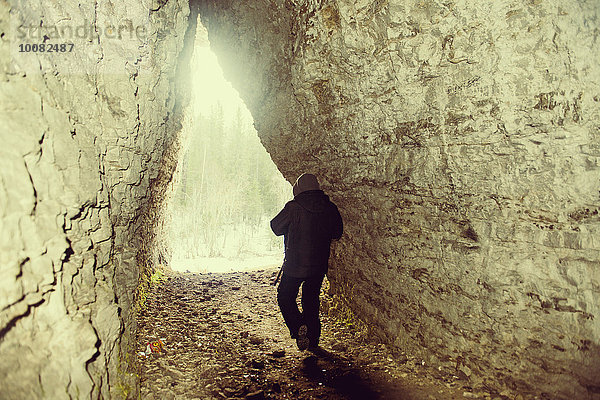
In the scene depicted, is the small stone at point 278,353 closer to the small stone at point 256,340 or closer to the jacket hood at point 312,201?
the small stone at point 256,340

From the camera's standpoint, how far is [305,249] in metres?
3.67

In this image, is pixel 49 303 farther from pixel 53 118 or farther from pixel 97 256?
pixel 53 118

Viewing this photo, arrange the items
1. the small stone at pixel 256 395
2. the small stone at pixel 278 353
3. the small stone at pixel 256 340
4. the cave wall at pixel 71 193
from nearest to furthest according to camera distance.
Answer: the cave wall at pixel 71 193, the small stone at pixel 256 395, the small stone at pixel 278 353, the small stone at pixel 256 340

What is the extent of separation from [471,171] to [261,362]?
10.1 ft

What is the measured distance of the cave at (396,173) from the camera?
6.14ft

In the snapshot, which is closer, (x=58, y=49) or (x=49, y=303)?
(x=49, y=303)

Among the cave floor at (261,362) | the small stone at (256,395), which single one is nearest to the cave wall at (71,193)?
the cave floor at (261,362)

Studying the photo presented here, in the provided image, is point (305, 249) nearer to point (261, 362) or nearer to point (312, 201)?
point (312, 201)

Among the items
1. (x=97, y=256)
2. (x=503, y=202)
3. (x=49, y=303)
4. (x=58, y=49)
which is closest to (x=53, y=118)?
(x=58, y=49)

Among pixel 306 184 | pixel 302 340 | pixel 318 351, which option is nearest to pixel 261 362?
pixel 302 340

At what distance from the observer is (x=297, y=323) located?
152 inches

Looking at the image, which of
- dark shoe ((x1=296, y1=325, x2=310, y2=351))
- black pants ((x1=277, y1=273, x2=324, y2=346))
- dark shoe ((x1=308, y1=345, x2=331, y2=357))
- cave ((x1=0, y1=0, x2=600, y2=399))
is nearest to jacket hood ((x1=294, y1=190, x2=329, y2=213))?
cave ((x1=0, y1=0, x2=600, y2=399))

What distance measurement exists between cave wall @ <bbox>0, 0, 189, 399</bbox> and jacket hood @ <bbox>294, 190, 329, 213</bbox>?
173 cm

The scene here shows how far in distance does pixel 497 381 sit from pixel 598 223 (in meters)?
1.59
